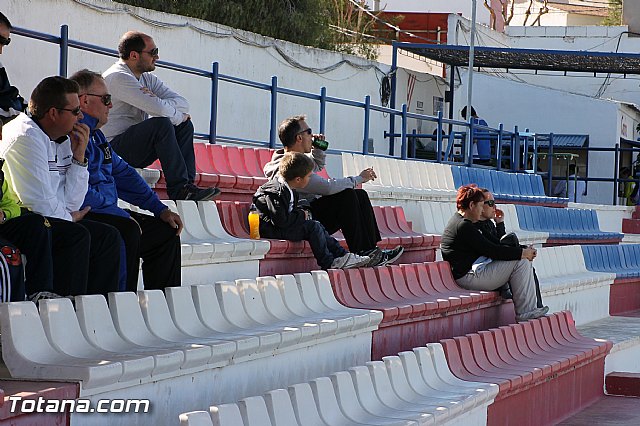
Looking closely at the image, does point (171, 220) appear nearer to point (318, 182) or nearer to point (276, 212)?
point (276, 212)

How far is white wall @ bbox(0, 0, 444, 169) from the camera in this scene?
8.86 metres

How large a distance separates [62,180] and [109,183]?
487mm

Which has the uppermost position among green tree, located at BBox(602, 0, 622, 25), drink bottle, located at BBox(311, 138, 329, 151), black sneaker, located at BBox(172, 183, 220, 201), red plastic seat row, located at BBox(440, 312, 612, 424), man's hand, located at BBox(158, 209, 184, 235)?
green tree, located at BBox(602, 0, 622, 25)

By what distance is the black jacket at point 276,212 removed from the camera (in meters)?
6.29

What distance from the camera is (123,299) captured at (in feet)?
12.9

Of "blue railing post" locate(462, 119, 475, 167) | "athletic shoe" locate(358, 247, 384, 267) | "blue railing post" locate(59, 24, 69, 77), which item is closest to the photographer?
"blue railing post" locate(59, 24, 69, 77)

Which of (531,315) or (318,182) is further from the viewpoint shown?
(531,315)

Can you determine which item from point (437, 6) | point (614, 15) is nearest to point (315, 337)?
point (437, 6)

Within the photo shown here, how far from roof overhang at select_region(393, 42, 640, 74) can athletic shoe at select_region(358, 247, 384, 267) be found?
25.4 ft

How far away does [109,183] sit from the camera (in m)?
4.95

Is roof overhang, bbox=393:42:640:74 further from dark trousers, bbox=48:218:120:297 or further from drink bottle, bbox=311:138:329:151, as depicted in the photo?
dark trousers, bbox=48:218:120:297


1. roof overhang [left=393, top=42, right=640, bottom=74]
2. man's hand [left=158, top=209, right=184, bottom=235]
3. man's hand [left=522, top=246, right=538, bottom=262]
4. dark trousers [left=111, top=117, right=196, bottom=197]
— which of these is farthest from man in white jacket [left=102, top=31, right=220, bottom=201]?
roof overhang [left=393, top=42, right=640, bottom=74]

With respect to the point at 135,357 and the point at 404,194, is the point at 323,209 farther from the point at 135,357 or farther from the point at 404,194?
the point at 135,357

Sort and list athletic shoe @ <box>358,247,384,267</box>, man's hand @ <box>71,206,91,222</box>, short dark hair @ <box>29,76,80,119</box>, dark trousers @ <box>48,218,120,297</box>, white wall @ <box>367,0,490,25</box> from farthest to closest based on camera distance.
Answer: white wall @ <box>367,0,490,25</box>
athletic shoe @ <box>358,247,384,267</box>
man's hand @ <box>71,206,91,222</box>
short dark hair @ <box>29,76,80,119</box>
dark trousers @ <box>48,218,120,297</box>
